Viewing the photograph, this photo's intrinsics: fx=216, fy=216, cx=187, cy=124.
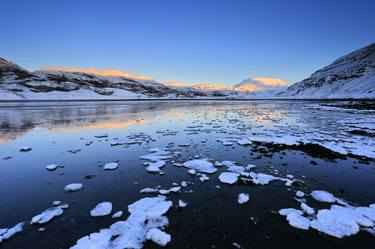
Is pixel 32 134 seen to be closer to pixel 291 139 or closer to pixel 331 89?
pixel 291 139

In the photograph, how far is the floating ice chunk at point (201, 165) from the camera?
29.9 ft

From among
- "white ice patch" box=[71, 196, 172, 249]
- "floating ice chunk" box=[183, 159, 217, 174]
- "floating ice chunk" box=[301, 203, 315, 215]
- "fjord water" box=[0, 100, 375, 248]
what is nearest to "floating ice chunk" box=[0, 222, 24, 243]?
"fjord water" box=[0, 100, 375, 248]

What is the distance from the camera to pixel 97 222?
5.49 m

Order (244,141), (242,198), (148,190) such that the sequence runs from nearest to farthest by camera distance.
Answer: (242,198) < (148,190) < (244,141)

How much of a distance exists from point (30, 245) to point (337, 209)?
763 cm

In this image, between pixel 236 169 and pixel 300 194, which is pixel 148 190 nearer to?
pixel 236 169

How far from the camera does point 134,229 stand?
5164 millimetres

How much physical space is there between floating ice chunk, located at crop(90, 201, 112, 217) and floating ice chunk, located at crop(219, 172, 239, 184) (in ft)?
13.1

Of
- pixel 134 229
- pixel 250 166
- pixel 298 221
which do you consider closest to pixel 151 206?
pixel 134 229

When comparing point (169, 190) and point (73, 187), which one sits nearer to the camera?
point (169, 190)

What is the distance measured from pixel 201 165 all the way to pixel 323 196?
4.66 m

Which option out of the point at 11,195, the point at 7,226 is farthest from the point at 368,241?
the point at 11,195

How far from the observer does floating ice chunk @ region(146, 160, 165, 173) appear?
9.16m

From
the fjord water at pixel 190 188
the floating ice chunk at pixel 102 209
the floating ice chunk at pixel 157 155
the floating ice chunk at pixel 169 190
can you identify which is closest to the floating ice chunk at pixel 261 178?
the fjord water at pixel 190 188
